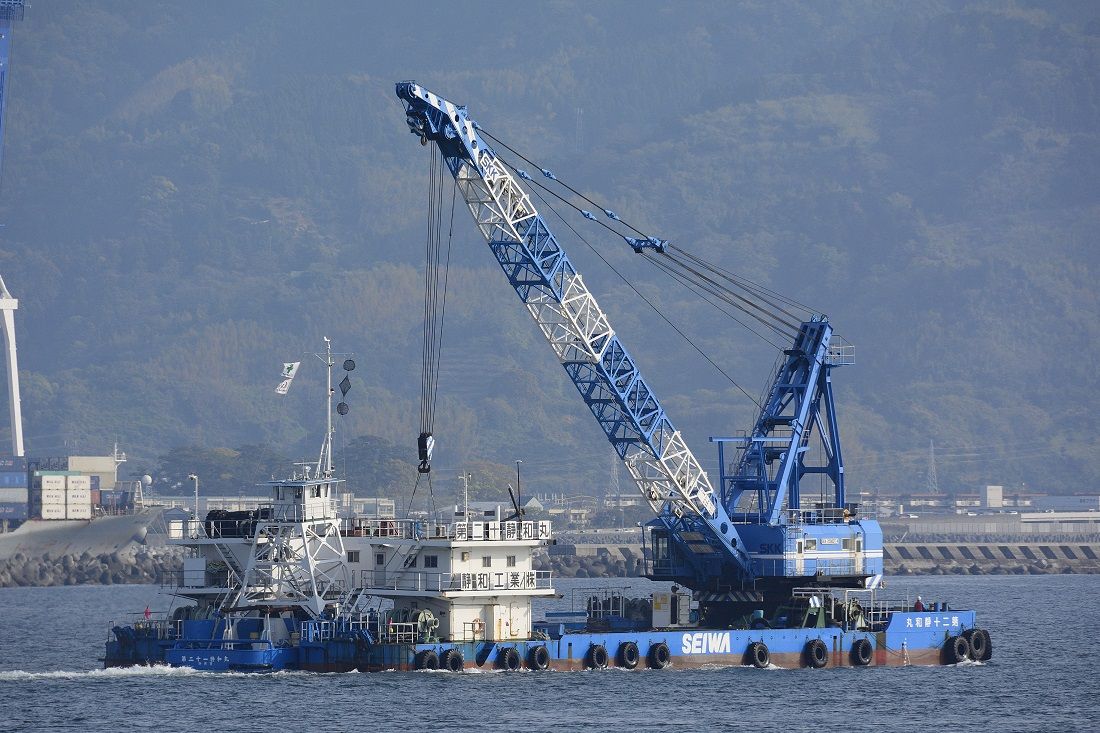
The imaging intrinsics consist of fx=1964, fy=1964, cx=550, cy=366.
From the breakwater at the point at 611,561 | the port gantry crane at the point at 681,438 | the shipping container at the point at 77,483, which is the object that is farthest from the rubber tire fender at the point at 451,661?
the shipping container at the point at 77,483

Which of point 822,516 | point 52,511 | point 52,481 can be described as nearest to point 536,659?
point 822,516

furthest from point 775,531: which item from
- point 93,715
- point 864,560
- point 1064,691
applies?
point 93,715

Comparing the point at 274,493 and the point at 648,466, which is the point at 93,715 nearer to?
the point at 274,493

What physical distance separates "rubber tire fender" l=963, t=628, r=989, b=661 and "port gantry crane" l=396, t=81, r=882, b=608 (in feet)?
12.9

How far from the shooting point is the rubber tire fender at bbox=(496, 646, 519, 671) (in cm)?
6172

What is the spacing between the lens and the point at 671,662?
65750mm

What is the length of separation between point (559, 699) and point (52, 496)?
395 feet

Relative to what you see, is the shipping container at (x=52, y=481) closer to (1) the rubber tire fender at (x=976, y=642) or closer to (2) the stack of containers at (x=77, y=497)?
(2) the stack of containers at (x=77, y=497)

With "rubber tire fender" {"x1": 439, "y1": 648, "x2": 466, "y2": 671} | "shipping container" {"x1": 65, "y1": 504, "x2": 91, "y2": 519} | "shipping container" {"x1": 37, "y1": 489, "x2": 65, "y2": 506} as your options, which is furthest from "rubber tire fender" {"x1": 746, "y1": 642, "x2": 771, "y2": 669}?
"shipping container" {"x1": 37, "y1": 489, "x2": 65, "y2": 506}

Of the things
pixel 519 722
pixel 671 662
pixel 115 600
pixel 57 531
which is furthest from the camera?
pixel 57 531

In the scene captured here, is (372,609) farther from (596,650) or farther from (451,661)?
(596,650)

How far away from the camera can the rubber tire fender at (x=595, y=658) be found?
63812mm

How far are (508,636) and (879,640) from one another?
14.8 meters

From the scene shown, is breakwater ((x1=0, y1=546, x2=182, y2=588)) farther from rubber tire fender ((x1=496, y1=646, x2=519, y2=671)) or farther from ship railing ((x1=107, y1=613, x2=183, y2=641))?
rubber tire fender ((x1=496, y1=646, x2=519, y2=671))
